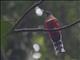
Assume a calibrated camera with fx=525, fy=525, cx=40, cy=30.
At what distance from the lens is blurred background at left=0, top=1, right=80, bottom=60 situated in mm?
2244

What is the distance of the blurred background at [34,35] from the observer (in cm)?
224

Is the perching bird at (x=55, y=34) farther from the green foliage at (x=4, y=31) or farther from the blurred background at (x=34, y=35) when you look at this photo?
the green foliage at (x=4, y=31)

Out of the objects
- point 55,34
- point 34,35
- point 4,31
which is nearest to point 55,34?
point 55,34

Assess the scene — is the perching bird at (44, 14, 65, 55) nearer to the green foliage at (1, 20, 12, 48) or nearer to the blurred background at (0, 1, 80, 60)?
the blurred background at (0, 1, 80, 60)

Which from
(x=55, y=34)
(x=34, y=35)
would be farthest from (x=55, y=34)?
(x=34, y=35)

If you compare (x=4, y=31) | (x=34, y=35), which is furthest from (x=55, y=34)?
(x=4, y=31)

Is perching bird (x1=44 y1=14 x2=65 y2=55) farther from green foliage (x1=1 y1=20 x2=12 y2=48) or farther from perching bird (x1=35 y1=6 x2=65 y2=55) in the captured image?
green foliage (x1=1 y1=20 x2=12 y2=48)

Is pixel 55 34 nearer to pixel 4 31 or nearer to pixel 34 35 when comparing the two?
pixel 34 35

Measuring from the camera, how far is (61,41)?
87.0 inches

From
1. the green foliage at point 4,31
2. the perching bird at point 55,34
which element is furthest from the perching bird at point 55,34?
the green foliage at point 4,31

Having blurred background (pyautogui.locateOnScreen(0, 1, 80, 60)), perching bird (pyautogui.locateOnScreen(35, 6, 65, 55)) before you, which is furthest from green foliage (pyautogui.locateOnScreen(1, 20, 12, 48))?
perching bird (pyautogui.locateOnScreen(35, 6, 65, 55))

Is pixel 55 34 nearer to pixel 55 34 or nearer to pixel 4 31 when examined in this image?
pixel 55 34

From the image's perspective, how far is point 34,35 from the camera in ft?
7.43

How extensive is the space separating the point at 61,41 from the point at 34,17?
159 millimetres
